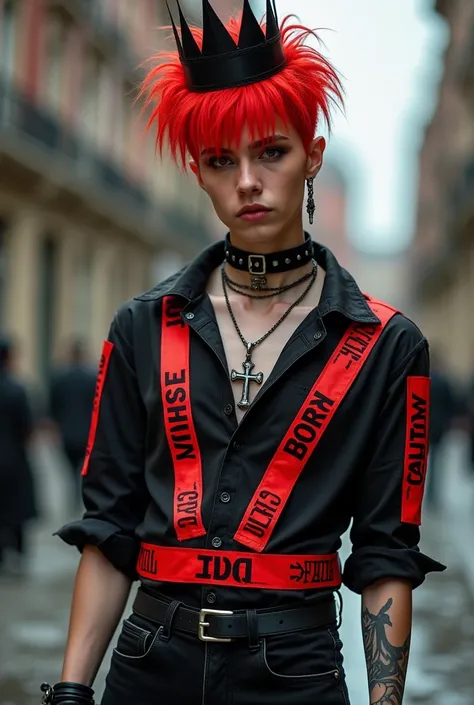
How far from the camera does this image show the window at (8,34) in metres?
22.0

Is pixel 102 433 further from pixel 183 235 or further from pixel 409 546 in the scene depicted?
pixel 183 235

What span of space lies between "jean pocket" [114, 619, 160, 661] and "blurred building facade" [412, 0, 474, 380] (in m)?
16.1

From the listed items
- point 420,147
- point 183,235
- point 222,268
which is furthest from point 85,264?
point 420,147

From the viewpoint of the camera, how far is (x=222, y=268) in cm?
302

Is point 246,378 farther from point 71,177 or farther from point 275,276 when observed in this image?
point 71,177

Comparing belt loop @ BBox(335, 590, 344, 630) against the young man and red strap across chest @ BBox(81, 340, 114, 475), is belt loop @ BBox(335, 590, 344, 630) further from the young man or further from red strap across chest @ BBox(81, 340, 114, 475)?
red strap across chest @ BBox(81, 340, 114, 475)

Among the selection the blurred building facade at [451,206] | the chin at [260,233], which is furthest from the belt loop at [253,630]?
the blurred building facade at [451,206]

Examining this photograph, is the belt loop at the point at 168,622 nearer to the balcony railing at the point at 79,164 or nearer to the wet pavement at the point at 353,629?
the wet pavement at the point at 353,629

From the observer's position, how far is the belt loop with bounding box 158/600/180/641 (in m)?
2.60

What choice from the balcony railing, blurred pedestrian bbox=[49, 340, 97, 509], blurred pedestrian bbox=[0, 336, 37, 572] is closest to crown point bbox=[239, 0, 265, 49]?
blurred pedestrian bbox=[0, 336, 37, 572]

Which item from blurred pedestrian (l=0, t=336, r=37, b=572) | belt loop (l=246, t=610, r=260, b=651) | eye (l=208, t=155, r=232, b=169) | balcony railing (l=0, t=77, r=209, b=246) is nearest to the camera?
belt loop (l=246, t=610, r=260, b=651)

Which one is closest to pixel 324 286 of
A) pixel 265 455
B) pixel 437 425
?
pixel 265 455

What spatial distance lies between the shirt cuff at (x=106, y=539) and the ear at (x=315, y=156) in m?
0.86

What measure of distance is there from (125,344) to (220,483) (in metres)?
0.42
